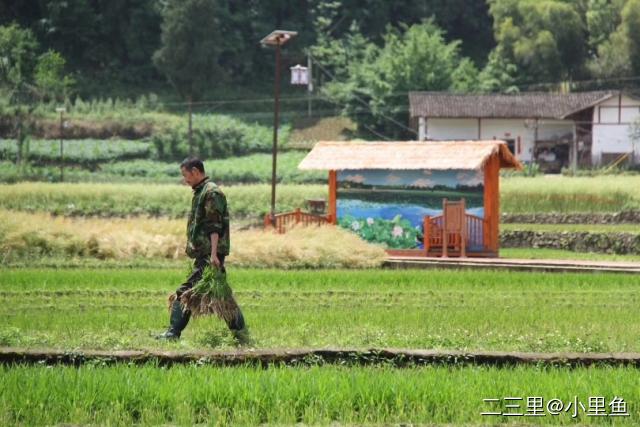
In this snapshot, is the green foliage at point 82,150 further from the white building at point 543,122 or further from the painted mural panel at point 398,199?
the painted mural panel at point 398,199

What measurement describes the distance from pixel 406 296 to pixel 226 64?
56.9 m

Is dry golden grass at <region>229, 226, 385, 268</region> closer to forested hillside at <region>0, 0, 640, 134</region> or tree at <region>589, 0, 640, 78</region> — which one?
forested hillside at <region>0, 0, 640, 134</region>

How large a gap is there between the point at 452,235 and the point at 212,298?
52.8 feet

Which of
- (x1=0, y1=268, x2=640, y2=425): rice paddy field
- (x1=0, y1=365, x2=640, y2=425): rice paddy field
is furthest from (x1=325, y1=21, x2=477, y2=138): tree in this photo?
(x1=0, y1=365, x2=640, y2=425): rice paddy field

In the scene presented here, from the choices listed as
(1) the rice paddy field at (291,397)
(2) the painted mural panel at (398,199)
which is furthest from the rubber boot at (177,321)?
(2) the painted mural panel at (398,199)

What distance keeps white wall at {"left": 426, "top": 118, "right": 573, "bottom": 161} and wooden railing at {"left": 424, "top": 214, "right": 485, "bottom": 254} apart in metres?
32.0

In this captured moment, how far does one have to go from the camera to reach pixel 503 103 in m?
59.0

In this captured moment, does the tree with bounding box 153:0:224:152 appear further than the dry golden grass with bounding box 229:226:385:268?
Yes

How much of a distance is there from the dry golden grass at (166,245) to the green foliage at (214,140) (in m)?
30.4

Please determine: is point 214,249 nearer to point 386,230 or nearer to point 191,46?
point 386,230

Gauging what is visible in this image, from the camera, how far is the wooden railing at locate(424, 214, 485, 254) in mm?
27266

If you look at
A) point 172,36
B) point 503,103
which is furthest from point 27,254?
point 172,36

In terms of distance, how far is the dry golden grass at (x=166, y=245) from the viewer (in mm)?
24031

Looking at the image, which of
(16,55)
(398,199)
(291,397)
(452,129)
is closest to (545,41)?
(452,129)
